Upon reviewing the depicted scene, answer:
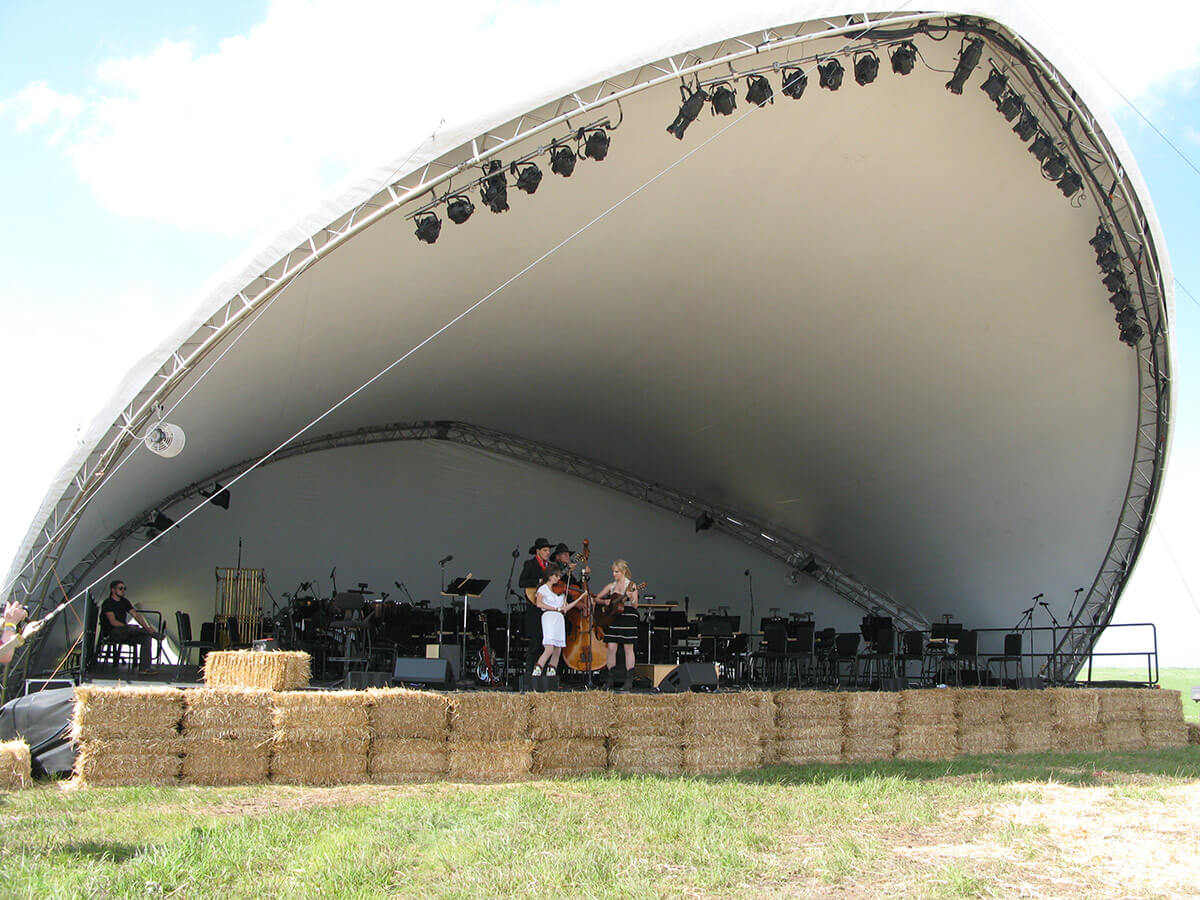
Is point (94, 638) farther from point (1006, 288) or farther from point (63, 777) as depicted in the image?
point (1006, 288)

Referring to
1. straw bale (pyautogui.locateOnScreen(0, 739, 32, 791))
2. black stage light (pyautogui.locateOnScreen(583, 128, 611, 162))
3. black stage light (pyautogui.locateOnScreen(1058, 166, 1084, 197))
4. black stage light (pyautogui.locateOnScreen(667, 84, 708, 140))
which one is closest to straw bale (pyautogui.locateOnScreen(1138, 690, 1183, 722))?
black stage light (pyautogui.locateOnScreen(1058, 166, 1084, 197))

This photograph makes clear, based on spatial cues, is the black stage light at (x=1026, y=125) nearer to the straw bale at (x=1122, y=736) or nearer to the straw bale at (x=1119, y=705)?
the straw bale at (x=1119, y=705)

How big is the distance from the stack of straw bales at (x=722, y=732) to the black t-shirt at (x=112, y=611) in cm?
610

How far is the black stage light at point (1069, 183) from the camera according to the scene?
8562 millimetres

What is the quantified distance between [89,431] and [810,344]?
7.44 m

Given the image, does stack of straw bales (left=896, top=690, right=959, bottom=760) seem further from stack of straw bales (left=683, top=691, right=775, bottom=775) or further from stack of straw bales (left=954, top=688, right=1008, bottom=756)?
stack of straw bales (left=683, top=691, right=775, bottom=775)

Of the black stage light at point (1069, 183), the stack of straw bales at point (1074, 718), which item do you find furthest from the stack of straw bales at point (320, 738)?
the black stage light at point (1069, 183)

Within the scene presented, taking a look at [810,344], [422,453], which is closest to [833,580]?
[810,344]

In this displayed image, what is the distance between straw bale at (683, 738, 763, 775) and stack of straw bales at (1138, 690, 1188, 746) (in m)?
5.06

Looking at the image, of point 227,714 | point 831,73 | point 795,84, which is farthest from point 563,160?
point 227,714

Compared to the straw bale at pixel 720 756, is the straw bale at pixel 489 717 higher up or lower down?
higher up

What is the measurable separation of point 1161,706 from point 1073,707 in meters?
1.63

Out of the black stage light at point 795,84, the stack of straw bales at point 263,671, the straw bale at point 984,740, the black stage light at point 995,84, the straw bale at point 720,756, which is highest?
the black stage light at point 995,84

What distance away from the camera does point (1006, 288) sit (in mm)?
10070
